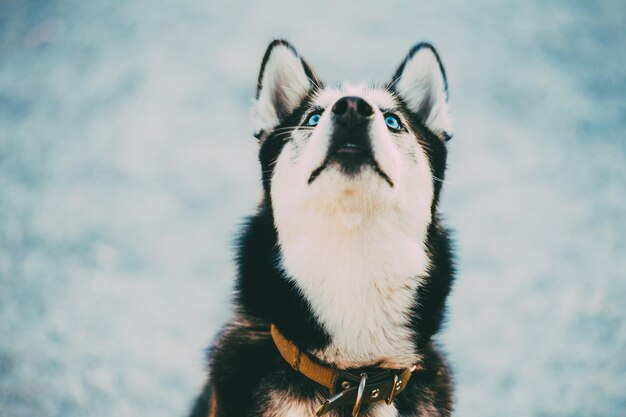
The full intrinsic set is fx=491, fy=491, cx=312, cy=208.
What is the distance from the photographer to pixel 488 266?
4074mm

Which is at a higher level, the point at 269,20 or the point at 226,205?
the point at 269,20

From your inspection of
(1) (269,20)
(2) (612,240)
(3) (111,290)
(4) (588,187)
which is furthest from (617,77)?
(3) (111,290)

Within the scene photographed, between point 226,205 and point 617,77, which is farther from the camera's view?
point 617,77

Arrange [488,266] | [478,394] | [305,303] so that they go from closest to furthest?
[305,303], [478,394], [488,266]

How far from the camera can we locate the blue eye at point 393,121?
2166mm

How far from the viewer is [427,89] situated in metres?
2.40

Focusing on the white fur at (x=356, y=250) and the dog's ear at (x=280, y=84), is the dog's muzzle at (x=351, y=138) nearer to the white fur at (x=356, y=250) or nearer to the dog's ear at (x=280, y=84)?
the white fur at (x=356, y=250)

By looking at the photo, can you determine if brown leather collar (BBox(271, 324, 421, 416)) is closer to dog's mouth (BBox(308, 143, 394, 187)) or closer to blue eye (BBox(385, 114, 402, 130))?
dog's mouth (BBox(308, 143, 394, 187))

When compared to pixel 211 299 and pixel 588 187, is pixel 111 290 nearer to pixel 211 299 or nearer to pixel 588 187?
pixel 211 299

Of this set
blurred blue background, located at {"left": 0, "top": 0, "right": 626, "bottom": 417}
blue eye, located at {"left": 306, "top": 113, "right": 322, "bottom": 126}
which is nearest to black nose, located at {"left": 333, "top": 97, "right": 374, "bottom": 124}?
blue eye, located at {"left": 306, "top": 113, "right": 322, "bottom": 126}

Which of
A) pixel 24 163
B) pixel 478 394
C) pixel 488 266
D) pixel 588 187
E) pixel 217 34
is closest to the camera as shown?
pixel 478 394

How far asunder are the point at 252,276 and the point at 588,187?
3879 millimetres

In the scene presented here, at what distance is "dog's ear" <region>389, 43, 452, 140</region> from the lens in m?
2.30

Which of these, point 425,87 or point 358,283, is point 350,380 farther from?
point 425,87
